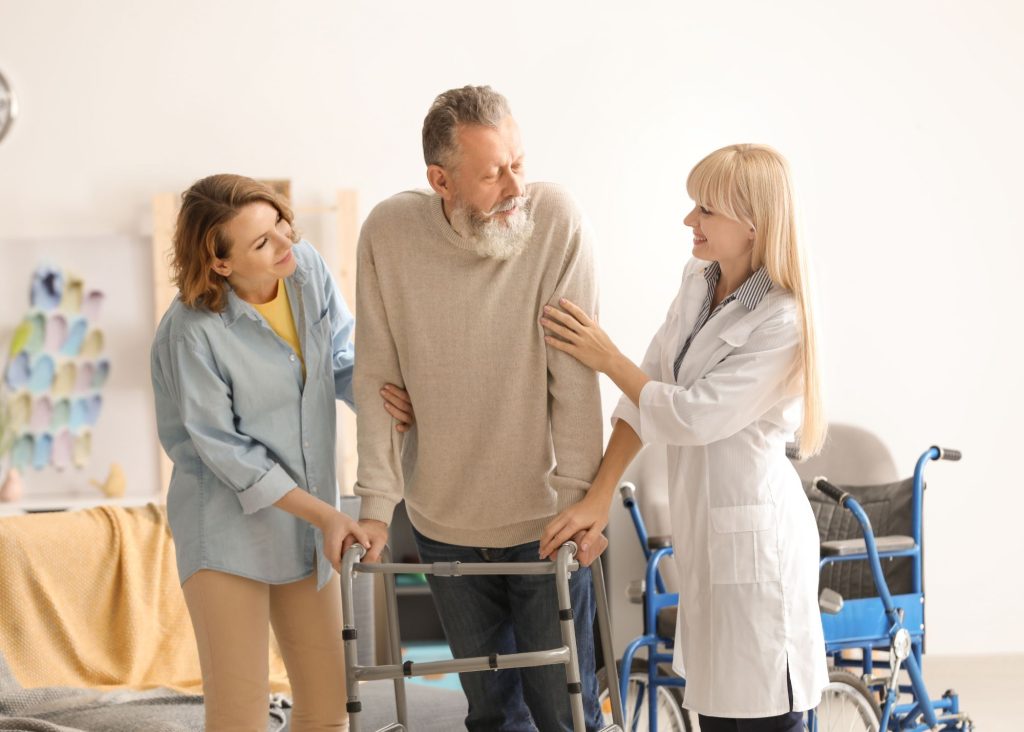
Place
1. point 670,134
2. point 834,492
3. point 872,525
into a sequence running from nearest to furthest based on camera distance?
point 834,492 → point 872,525 → point 670,134

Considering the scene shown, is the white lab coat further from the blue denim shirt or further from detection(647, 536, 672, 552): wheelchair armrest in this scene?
detection(647, 536, 672, 552): wheelchair armrest

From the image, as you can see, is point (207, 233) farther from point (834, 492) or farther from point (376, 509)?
point (834, 492)

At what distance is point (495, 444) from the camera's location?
1.96 m

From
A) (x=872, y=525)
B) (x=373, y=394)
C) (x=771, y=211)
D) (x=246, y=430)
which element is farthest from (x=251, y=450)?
(x=872, y=525)

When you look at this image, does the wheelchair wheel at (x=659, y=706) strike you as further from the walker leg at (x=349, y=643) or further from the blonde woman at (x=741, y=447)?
the walker leg at (x=349, y=643)

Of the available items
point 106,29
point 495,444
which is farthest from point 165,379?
point 106,29

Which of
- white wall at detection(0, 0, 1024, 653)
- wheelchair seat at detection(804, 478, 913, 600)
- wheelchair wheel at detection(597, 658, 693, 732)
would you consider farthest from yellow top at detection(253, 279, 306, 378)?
white wall at detection(0, 0, 1024, 653)

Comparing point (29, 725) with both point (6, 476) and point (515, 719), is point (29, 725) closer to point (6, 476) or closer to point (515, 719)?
point (515, 719)

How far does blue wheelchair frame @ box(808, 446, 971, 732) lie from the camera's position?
9.96 feet

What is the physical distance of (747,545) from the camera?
1869 mm

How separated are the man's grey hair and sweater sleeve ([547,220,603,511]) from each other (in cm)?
25

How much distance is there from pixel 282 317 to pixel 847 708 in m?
1.96

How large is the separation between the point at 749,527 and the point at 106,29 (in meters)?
3.75

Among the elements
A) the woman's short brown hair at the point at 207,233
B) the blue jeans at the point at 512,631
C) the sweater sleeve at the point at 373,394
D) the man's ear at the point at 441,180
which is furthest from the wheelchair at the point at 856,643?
the woman's short brown hair at the point at 207,233
